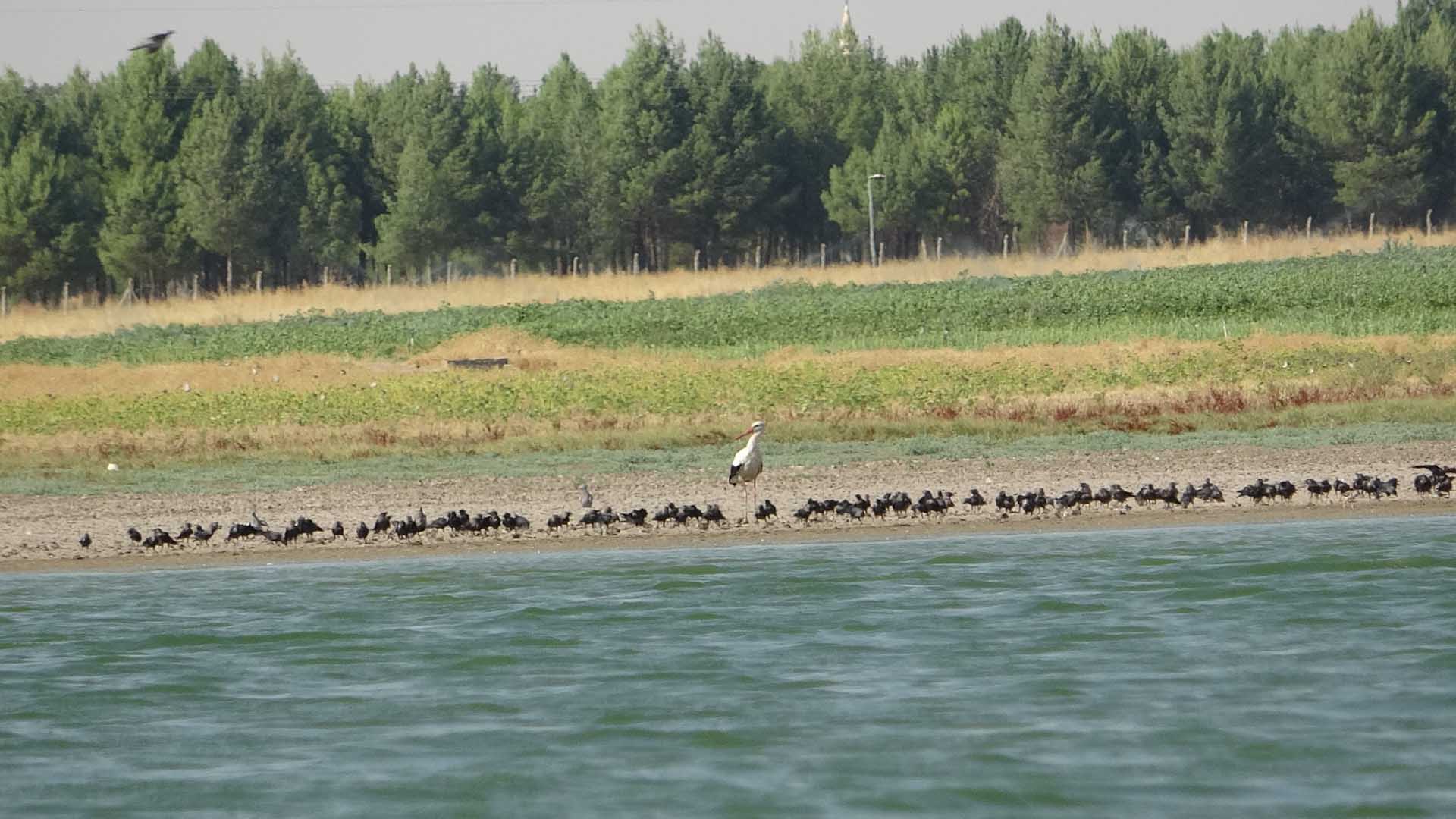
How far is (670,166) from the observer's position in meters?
79.2

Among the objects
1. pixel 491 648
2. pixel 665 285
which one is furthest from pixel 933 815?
pixel 665 285

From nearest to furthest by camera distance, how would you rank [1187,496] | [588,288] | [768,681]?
1. [768,681]
2. [1187,496]
3. [588,288]

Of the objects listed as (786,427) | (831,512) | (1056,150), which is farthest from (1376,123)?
(831,512)

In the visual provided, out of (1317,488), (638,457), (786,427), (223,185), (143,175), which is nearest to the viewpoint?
(1317,488)

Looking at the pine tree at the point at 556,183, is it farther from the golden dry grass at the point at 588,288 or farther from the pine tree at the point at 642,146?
the golden dry grass at the point at 588,288

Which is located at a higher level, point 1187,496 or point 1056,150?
point 1056,150

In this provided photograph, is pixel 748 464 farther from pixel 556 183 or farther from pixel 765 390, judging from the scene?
pixel 556 183

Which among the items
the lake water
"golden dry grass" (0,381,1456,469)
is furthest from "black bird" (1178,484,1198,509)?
"golden dry grass" (0,381,1456,469)

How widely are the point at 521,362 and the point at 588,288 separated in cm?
1961

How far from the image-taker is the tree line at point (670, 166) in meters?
75.2

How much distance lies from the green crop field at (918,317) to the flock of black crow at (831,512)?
60.0 feet

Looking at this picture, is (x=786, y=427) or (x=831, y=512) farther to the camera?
(x=786, y=427)

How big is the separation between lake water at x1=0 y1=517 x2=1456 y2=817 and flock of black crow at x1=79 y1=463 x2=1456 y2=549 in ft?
2.18

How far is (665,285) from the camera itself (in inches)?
2361
